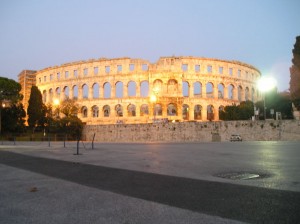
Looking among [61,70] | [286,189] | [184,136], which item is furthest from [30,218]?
[61,70]

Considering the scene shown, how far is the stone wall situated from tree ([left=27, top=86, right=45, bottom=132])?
12.7 m

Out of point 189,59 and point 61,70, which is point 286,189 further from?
point 61,70

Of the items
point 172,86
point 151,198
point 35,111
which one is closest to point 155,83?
point 172,86

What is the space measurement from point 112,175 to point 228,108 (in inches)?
1689

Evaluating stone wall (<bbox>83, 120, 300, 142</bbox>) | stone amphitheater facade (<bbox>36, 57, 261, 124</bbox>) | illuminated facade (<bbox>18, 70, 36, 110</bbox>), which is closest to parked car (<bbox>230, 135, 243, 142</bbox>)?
stone wall (<bbox>83, 120, 300, 142</bbox>)

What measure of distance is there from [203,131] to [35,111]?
27.7m

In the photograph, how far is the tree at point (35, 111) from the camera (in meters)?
47.1

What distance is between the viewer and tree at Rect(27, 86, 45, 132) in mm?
47094

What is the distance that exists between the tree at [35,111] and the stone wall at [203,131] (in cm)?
1270

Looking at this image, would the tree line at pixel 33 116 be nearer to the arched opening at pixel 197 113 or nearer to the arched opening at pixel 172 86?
the arched opening at pixel 172 86

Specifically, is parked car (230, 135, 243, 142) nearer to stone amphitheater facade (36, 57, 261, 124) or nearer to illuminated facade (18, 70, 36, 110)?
stone amphitheater facade (36, 57, 261, 124)

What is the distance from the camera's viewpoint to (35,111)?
47219mm

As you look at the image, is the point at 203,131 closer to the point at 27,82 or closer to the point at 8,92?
the point at 8,92

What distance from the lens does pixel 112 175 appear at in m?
7.59
